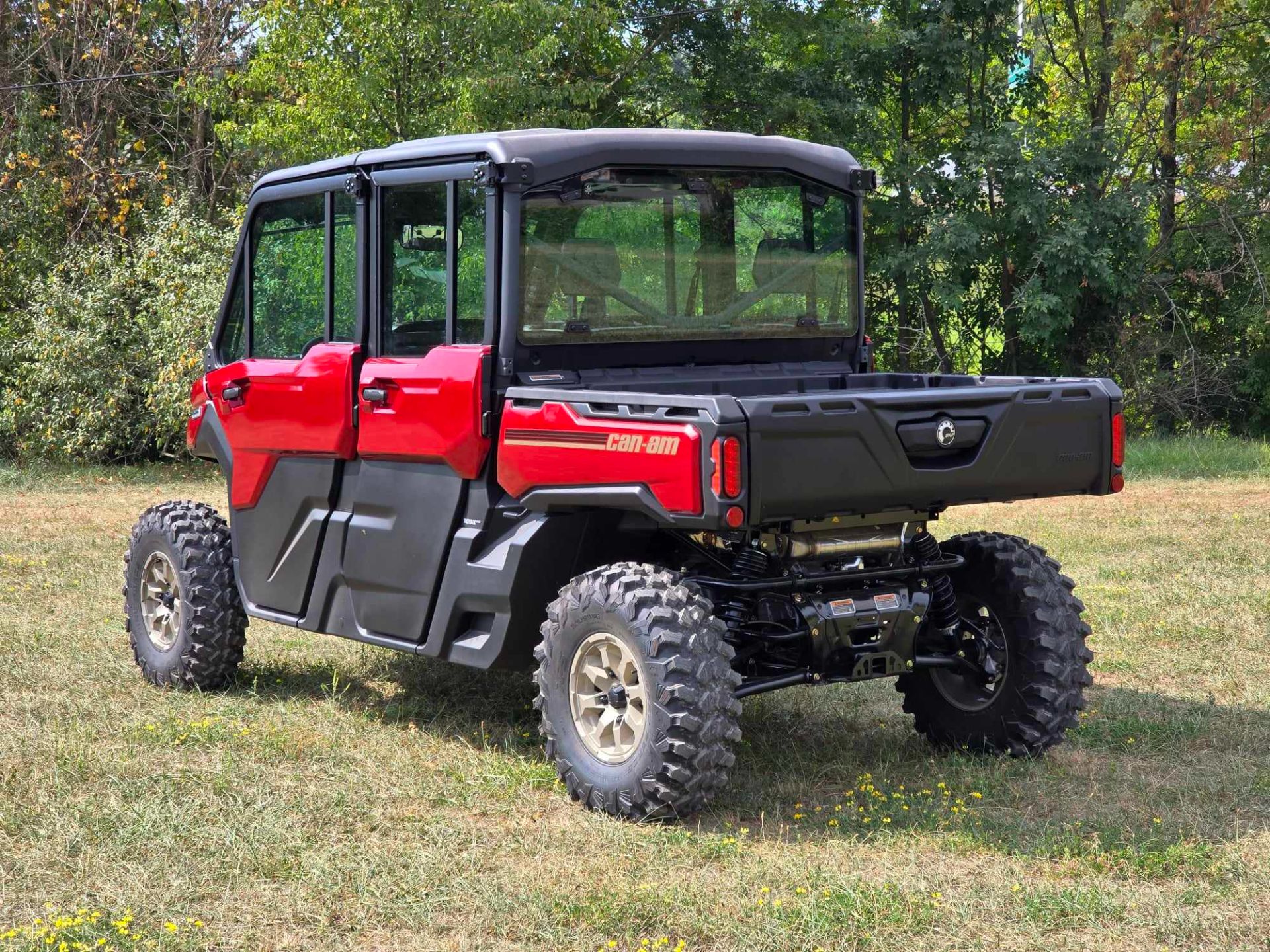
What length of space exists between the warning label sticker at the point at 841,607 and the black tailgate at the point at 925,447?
400mm

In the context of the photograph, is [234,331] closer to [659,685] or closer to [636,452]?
[636,452]

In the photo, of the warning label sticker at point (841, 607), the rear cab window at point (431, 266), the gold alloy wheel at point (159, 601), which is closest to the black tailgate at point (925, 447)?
the warning label sticker at point (841, 607)

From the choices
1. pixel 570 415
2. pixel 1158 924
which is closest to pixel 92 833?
pixel 570 415

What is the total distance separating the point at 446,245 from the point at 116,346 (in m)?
13.5

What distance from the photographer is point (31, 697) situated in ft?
22.2

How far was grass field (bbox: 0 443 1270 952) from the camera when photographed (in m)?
4.15

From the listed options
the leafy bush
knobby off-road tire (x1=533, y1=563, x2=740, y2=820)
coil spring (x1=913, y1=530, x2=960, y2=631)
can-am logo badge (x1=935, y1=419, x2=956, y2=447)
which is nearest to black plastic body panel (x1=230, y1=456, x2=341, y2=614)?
knobby off-road tire (x1=533, y1=563, x2=740, y2=820)

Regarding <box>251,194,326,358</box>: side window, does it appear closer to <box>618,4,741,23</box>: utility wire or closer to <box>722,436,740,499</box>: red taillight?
<box>722,436,740,499</box>: red taillight

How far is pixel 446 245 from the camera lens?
5.66m

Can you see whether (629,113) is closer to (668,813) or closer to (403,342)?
Answer: (403,342)

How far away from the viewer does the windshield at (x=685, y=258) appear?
18.2 feet

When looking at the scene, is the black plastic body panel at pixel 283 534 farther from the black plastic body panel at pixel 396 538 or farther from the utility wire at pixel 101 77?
the utility wire at pixel 101 77

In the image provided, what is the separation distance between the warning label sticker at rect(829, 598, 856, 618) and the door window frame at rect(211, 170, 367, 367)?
6.99ft

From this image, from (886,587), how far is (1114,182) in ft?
55.6
